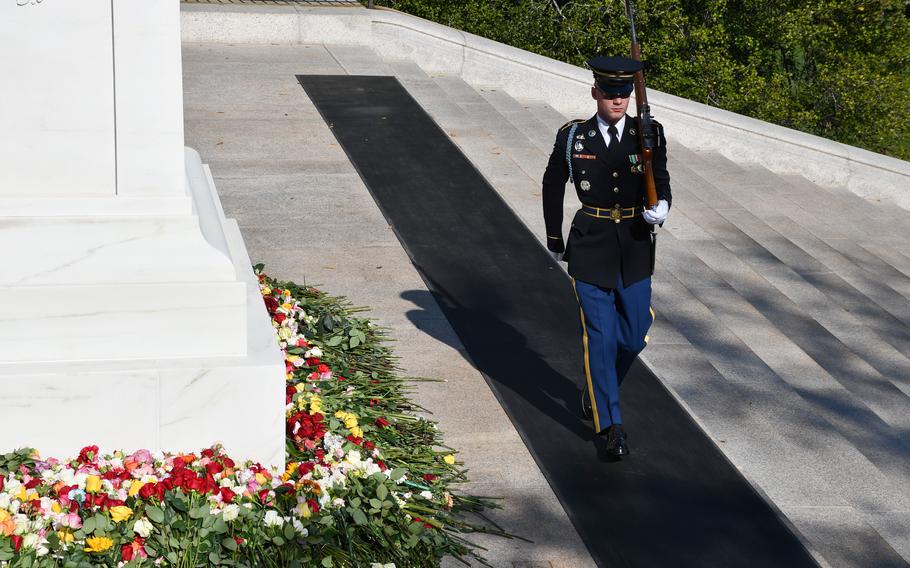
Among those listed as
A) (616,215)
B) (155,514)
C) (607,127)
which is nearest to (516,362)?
(616,215)

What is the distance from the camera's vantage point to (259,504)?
445 centimetres

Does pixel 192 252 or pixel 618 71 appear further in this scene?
pixel 618 71

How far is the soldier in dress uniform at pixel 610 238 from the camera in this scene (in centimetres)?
546

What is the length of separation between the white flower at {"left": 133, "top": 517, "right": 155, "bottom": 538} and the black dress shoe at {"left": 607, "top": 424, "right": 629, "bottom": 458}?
2.25 metres

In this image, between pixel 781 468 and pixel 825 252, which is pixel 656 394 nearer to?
pixel 781 468

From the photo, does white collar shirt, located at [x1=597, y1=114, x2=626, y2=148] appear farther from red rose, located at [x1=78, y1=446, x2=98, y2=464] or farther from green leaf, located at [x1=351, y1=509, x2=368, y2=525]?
red rose, located at [x1=78, y1=446, x2=98, y2=464]

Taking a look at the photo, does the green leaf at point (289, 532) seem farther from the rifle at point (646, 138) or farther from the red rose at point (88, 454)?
the rifle at point (646, 138)

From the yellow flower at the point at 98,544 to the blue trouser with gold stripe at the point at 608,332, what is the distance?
2434 mm

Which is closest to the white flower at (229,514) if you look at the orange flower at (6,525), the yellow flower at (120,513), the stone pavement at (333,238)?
the yellow flower at (120,513)

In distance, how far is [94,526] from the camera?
4102 millimetres

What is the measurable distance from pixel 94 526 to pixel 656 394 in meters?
3.21

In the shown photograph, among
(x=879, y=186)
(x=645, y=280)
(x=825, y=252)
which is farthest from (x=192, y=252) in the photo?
(x=879, y=186)

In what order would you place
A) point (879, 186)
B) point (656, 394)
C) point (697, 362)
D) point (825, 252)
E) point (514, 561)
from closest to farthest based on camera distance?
point (514, 561)
point (656, 394)
point (697, 362)
point (825, 252)
point (879, 186)

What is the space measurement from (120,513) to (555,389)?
268 centimetres
